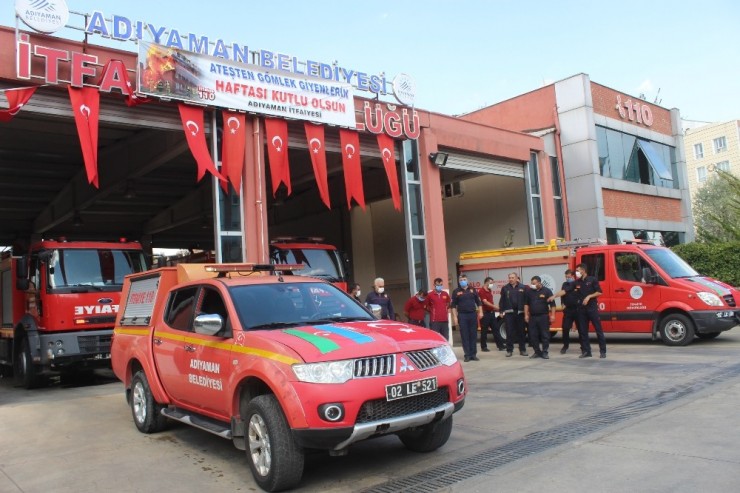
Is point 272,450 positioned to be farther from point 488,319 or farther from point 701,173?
point 701,173

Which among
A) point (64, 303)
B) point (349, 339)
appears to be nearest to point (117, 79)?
point (64, 303)

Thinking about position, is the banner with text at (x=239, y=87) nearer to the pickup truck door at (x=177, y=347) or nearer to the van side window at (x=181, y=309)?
the van side window at (x=181, y=309)

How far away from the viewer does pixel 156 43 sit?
471 inches

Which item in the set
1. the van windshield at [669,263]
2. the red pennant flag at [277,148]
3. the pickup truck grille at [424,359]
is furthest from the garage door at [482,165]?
the pickup truck grille at [424,359]

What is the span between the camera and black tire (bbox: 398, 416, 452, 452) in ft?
18.2

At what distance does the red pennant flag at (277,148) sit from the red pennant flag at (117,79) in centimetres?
302

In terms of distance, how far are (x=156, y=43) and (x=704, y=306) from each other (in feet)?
40.4

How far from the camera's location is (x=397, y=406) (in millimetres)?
4801

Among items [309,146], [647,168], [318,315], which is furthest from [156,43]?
[647,168]

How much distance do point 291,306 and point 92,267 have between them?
770 centimetres

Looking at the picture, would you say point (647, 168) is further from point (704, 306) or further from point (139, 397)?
point (139, 397)

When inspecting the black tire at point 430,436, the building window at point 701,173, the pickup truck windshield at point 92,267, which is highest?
the building window at point 701,173

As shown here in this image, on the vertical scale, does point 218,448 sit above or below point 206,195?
below

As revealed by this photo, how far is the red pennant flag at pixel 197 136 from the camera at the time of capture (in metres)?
12.4
